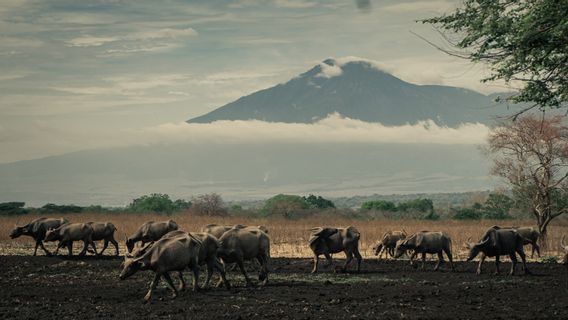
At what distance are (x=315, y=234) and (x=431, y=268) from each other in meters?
5.21

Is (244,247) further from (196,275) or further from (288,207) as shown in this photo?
(288,207)

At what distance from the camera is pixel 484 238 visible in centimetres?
2952

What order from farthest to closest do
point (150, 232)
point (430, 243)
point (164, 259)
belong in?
1. point (150, 232)
2. point (430, 243)
3. point (164, 259)

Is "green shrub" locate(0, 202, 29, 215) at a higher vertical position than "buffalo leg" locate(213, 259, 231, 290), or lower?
higher

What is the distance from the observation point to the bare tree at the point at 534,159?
4362 cm

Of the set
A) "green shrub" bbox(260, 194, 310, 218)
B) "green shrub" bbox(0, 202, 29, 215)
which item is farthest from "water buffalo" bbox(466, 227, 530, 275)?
"green shrub" bbox(0, 202, 29, 215)

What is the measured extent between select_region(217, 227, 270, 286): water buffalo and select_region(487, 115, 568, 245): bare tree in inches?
899

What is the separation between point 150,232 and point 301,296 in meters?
13.6

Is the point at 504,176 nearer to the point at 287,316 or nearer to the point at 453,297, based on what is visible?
the point at 453,297

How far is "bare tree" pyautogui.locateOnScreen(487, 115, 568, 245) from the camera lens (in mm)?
43625

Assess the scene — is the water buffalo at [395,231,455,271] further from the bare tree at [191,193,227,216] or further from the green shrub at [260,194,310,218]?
the green shrub at [260,194,310,218]

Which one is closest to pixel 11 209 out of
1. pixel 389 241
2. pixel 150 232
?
pixel 150 232

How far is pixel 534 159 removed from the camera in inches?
1789

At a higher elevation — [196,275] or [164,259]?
[164,259]
